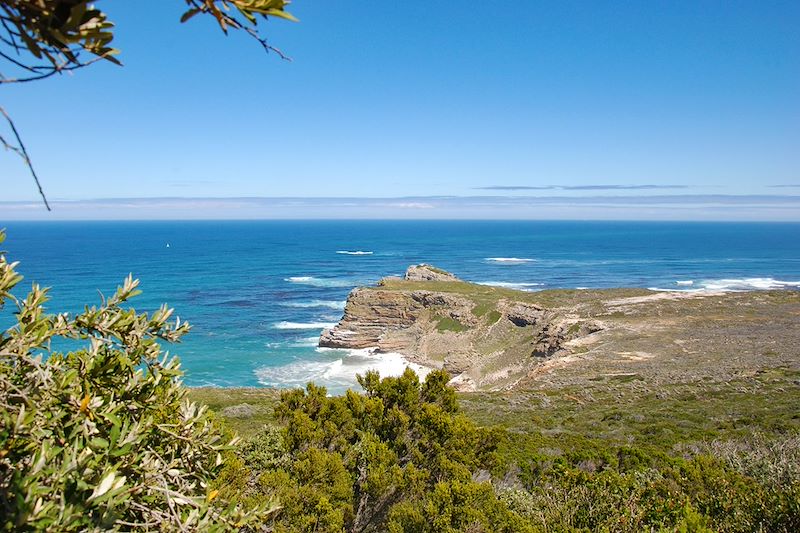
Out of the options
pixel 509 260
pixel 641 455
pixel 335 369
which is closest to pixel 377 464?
pixel 641 455

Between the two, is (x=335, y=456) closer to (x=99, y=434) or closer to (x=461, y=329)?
(x=99, y=434)

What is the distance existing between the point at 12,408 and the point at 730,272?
118 metres

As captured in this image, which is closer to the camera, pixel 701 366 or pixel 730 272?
pixel 701 366

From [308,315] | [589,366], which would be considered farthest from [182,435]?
[308,315]

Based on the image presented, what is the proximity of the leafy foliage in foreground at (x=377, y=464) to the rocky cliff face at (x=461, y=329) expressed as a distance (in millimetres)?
25884

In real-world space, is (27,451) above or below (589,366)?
above

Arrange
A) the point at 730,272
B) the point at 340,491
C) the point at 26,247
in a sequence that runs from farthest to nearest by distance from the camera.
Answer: the point at 26,247
the point at 730,272
the point at 340,491

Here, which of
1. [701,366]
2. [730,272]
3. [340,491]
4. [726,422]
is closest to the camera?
[340,491]

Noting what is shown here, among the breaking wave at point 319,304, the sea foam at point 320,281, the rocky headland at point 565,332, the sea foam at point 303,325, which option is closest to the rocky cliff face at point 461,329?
the rocky headland at point 565,332

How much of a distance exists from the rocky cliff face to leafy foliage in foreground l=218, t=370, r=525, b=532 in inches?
1019

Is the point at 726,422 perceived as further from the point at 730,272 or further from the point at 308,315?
the point at 730,272

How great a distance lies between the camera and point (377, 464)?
8531 millimetres

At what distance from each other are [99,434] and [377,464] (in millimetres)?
6053

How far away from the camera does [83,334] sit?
143 inches
